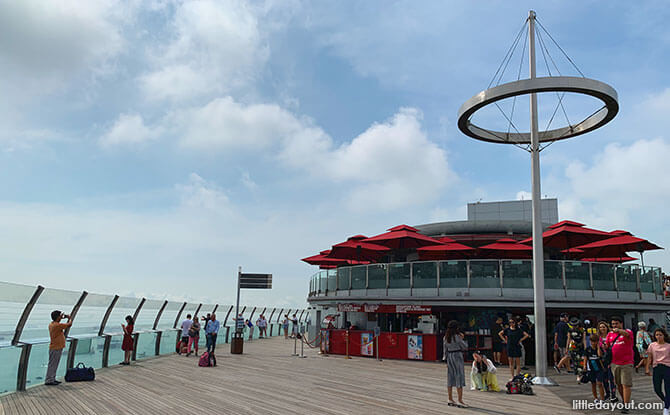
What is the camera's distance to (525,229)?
28.9 m

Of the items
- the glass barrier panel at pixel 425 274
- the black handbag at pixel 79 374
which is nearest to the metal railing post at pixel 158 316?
the black handbag at pixel 79 374

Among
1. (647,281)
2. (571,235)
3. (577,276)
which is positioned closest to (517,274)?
(577,276)

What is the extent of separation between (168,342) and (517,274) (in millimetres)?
13824

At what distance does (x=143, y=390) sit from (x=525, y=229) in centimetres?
2332

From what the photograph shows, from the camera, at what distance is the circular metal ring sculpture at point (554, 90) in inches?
513

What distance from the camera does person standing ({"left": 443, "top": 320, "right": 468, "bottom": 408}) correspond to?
1005cm

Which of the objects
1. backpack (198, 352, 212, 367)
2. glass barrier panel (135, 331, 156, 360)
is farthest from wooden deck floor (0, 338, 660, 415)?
glass barrier panel (135, 331, 156, 360)

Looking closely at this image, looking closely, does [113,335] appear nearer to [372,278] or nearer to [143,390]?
[143,390]

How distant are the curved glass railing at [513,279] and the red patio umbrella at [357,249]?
152cm

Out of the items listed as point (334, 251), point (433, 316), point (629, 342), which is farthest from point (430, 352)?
point (629, 342)

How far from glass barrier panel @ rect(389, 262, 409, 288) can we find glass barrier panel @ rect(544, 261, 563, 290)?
5.09 meters

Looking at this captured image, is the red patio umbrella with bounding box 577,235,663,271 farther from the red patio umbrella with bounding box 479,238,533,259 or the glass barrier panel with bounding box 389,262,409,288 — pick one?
the glass barrier panel with bounding box 389,262,409,288

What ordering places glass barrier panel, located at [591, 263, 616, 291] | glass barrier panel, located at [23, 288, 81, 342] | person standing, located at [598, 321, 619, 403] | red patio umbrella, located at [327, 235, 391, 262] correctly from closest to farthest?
person standing, located at [598, 321, 619, 403], glass barrier panel, located at [23, 288, 81, 342], glass barrier panel, located at [591, 263, 616, 291], red patio umbrella, located at [327, 235, 391, 262]

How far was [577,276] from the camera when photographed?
18.5m
